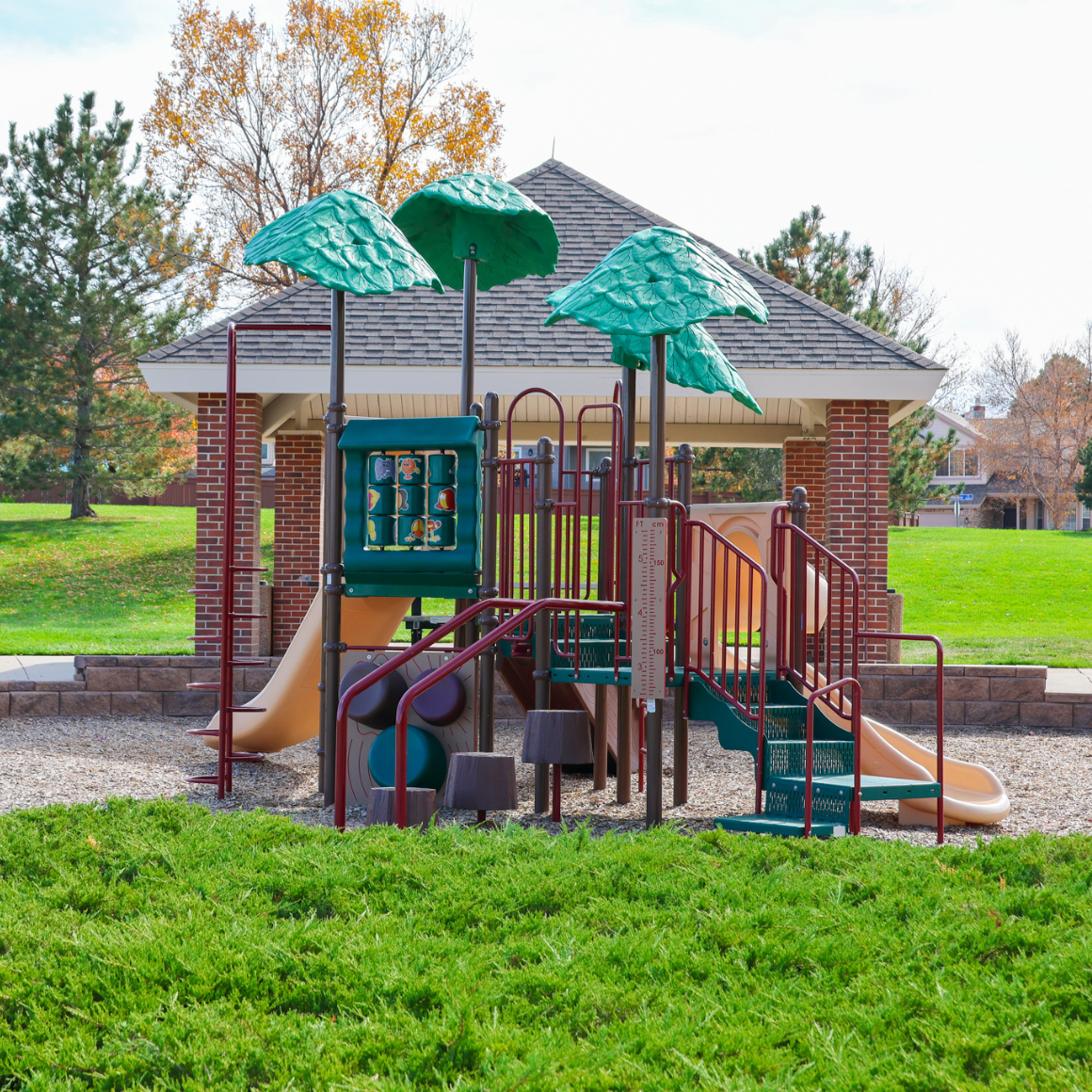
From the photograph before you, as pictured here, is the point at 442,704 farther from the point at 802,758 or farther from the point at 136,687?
the point at 136,687

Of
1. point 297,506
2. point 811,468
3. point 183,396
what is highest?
point 183,396

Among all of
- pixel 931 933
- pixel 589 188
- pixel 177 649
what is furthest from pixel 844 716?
pixel 177 649

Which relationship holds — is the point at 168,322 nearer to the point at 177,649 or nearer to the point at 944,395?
the point at 177,649

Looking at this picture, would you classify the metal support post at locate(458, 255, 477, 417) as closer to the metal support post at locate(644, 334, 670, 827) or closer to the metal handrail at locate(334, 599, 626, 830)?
the metal support post at locate(644, 334, 670, 827)

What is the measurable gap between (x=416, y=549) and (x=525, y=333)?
18.0ft

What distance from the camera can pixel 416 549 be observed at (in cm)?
683

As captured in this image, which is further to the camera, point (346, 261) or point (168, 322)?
point (168, 322)

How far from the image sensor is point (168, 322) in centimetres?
2416

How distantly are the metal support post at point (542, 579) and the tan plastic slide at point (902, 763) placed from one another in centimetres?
97

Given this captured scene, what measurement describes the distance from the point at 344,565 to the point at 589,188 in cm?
803

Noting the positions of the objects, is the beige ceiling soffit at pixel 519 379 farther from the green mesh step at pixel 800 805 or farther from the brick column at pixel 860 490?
the green mesh step at pixel 800 805

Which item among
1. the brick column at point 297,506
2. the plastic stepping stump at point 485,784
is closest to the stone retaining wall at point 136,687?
the brick column at point 297,506

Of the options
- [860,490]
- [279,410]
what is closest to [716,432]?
[860,490]

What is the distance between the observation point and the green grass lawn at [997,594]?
53.9 feet
